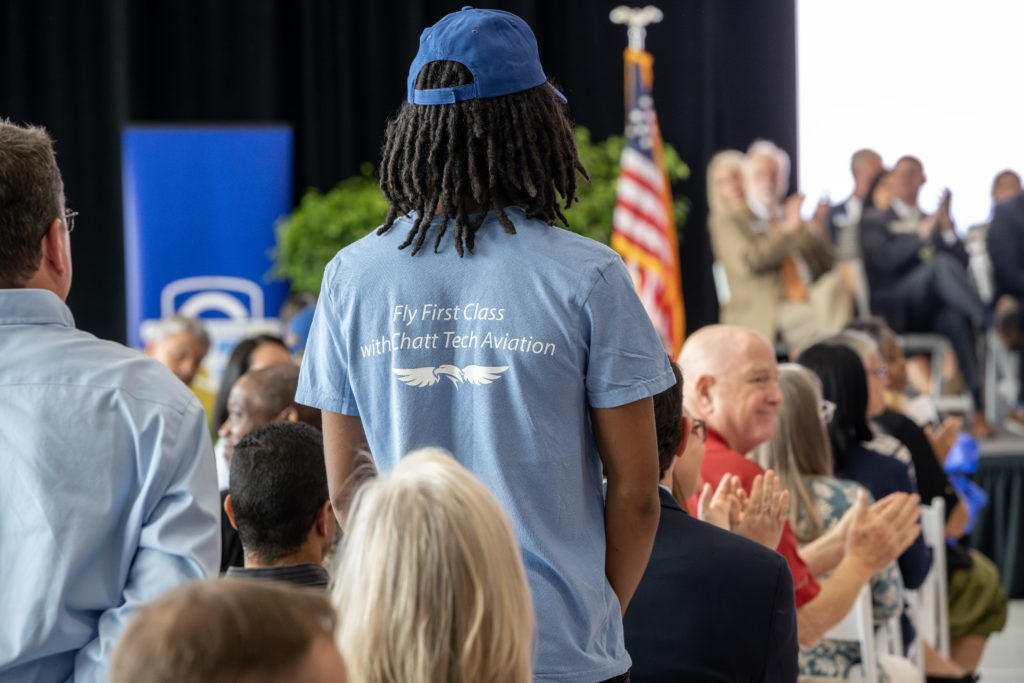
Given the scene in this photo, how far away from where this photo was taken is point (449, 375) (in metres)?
1.37

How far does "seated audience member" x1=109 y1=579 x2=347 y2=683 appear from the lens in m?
0.69

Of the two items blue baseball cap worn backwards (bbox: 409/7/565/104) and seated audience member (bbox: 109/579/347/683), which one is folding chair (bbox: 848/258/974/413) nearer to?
blue baseball cap worn backwards (bbox: 409/7/565/104)

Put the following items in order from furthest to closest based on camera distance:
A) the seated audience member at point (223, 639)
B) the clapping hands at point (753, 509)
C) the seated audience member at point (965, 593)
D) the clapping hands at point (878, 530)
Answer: the seated audience member at point (965, 593) → the clapping hands at point (878, 530) → the clapping hands at point (753, 509) → the seated audience member at point (223, 639)

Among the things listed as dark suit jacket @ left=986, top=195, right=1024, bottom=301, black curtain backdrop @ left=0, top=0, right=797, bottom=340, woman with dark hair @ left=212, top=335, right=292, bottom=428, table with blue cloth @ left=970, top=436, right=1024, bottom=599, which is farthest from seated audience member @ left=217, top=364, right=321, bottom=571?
dark suit jacket @ left=986, top=195, right=1024, bottom=301

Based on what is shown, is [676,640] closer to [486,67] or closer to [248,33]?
[486,67]

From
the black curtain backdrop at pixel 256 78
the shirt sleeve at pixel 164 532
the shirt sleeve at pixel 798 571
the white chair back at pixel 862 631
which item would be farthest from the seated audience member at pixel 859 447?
the black curtain backdrop at pixel 256 78

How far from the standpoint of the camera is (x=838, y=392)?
129 inches

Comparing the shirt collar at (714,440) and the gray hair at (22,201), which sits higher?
the gray hair at (22,201)

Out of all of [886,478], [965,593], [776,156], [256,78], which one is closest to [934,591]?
[965,593]

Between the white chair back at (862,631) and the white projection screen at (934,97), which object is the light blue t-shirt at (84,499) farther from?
the white projection screen at (934,97)

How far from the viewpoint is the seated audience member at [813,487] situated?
103 inches

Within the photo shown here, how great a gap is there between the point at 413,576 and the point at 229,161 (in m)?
6.42

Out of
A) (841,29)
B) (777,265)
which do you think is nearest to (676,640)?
(777,265)

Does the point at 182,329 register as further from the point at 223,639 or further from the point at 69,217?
the point at 223,639
